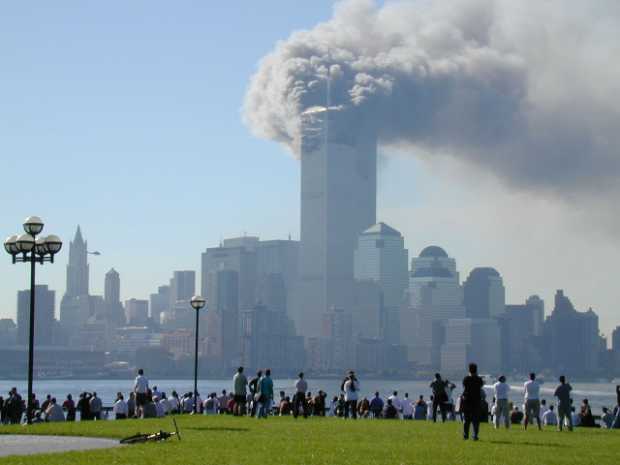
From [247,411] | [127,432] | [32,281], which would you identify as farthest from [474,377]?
[247,411]

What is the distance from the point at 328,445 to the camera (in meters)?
25.7

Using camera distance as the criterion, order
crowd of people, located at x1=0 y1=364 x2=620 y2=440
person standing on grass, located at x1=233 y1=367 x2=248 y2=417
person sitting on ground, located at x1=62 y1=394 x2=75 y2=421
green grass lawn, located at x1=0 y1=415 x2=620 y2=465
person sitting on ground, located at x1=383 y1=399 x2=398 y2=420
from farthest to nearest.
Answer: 1. person sitting on ground, located at x1=383 y1=399 x2=398 y2=420
2. person sitting on ground, located at x1=62 y1=394 x2=75 y2=421
3. person standing on grass, located at x1=233 y1=367 x2=248 y2=417
4. crowd of people, located at x1=0 y1=364 x2=620 y2=440
5. green grass lawn, located at x1=0 y1=415 x2=620 y2=465

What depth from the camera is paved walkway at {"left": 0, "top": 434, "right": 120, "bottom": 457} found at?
24.0 m

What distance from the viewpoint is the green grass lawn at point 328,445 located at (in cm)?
2231

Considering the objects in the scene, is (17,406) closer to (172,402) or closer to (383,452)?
(172,402)

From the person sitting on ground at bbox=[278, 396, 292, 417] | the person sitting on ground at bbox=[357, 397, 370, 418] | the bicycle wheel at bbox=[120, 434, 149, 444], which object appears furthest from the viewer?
the person sitting on ground at bbox=[357, 397, 370, 418]

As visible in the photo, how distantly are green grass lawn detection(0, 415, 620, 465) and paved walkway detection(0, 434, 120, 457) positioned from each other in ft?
2.93

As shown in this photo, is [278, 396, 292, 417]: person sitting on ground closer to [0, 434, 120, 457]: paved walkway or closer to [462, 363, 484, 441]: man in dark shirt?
[0, 434, 120, 457]: paved walkway

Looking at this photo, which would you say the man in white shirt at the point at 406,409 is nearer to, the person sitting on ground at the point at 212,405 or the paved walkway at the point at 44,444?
the person sitting on ground at the point at 212,405

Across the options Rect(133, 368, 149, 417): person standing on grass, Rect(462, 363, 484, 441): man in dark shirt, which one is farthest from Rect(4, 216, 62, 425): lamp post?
Rect(462, 363, 484, 441): man in dark shirt

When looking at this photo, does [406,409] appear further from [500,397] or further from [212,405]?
[500,397]

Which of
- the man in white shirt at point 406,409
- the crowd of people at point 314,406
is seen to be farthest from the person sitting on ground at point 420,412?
the man in white shirt at point 406,409

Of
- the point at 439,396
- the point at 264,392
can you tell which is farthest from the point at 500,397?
the point at 264,392

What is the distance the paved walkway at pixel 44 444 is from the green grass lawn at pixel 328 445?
893 mm
